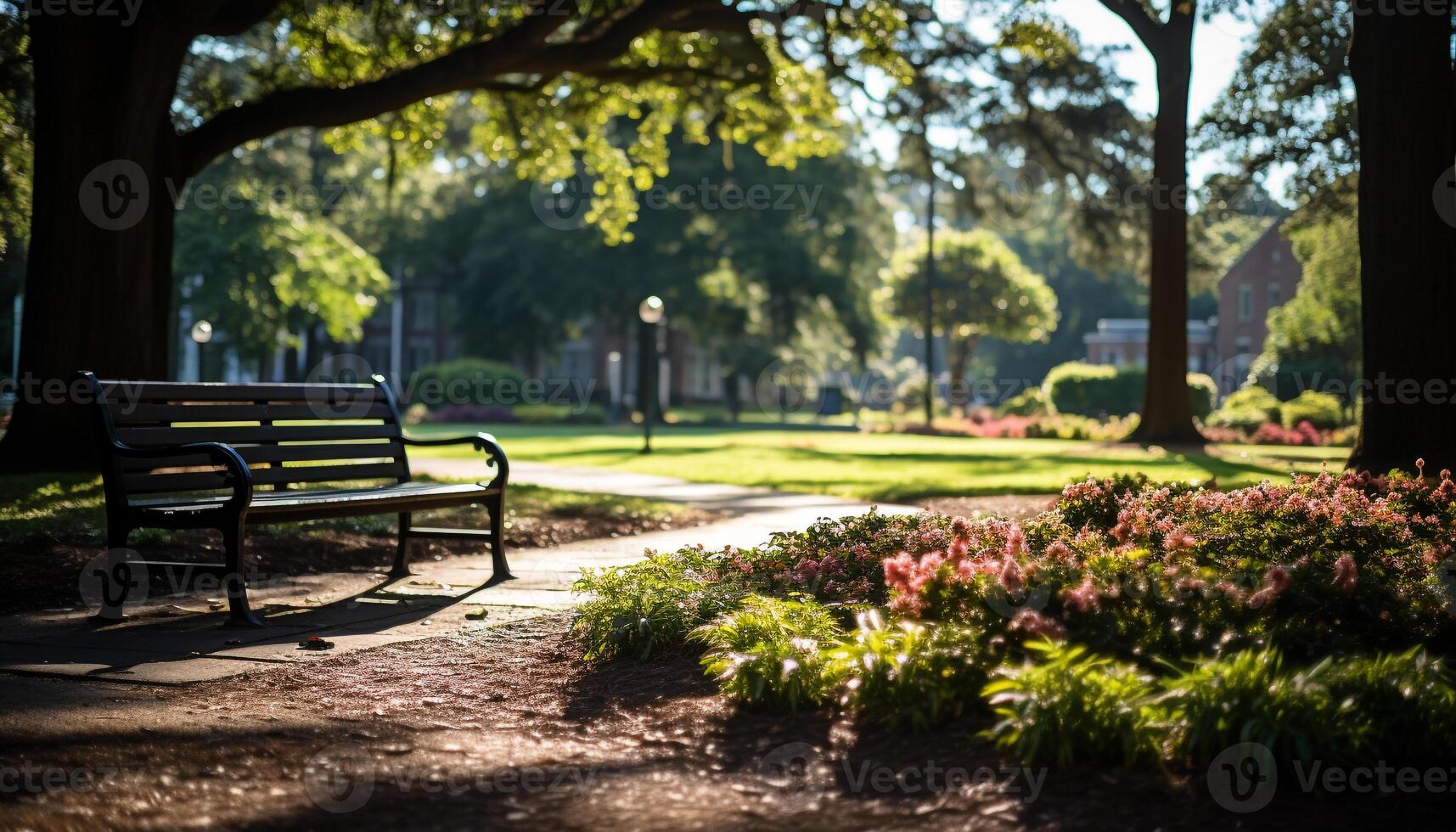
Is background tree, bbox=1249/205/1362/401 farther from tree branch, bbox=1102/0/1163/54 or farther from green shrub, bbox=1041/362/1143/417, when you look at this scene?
tree branch, bbox=1102/0/1163/54

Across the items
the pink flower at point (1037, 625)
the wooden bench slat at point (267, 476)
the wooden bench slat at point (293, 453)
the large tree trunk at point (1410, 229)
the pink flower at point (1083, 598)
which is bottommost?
the pink flower at point (1037, 625)

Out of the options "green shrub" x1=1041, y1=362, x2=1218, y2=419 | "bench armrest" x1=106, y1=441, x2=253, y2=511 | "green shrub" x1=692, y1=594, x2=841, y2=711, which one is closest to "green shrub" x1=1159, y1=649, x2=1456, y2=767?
"green shrub" x1=692, y1=594, x2=841, y2=711

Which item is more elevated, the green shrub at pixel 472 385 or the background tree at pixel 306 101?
the background tree at pixel 306 101

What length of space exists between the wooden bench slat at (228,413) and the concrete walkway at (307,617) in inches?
35.8

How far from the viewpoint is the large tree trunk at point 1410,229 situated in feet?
32.0

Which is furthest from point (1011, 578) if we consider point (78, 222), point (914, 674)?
point (78, 222)

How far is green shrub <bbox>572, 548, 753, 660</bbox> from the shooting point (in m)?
5.13

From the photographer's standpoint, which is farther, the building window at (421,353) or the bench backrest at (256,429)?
the building window at (421,353)

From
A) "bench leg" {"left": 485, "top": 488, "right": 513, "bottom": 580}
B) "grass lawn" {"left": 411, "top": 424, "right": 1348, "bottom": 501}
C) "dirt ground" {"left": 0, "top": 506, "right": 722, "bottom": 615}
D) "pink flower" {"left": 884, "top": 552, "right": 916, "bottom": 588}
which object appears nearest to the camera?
"pink flower" {"left": 884, "top": 552, "right": 916, "bottom": 588}

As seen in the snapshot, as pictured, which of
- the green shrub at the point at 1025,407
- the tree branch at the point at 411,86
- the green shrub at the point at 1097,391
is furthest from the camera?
the green shrub at the point at 1097,391

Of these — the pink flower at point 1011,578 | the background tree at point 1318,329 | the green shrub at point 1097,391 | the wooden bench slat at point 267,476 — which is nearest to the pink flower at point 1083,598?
the pink flower at point 1011,578

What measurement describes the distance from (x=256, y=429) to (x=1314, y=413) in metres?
30.8

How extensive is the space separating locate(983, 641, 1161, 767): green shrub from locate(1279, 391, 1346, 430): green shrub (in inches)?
1242

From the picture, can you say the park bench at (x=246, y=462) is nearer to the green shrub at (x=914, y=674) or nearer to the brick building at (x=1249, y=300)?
the green shrub at (x=914, y=674)
